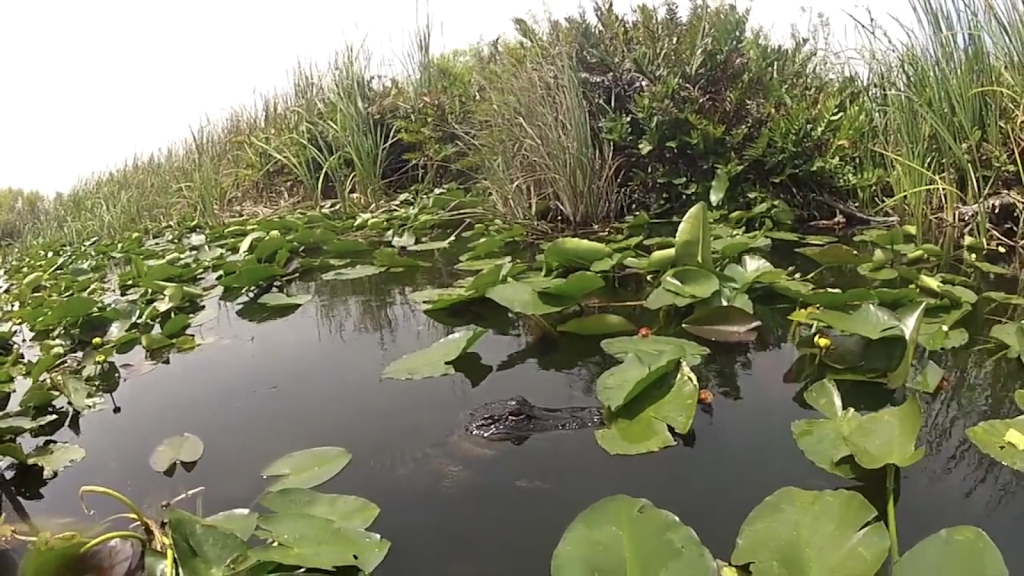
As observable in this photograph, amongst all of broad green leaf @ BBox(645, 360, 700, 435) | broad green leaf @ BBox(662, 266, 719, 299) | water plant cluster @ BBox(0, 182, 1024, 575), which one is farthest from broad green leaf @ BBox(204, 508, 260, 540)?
broad green leaf @ BBox(662, 266, 719, 299)

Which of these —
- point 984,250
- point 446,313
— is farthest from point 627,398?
point 984,250

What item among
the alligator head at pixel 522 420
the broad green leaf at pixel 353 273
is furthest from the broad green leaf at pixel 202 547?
the broad green leaf at pixel 353 273

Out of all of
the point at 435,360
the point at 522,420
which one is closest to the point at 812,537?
the point at 522,420

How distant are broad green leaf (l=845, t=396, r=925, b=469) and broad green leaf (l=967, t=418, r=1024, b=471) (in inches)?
3.4

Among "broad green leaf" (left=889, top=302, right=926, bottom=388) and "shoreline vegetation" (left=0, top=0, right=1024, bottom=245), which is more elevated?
"shoreline vegetation" (left=0, top=0, right=1024, bottom=245)

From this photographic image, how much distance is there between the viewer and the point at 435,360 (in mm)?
1151

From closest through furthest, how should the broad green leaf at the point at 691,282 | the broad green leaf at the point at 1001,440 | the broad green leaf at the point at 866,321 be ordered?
the broad green leaf at the point at 1001,440
the broad green leaf at the point at 866,321
the broad green leaf at the point at 691,282

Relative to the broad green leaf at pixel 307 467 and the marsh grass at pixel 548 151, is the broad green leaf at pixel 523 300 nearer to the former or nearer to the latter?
the broad green leaf at pixel 307 467

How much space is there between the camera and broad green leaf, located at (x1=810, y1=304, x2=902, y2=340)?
3.26 feet

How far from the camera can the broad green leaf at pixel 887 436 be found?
0.72m

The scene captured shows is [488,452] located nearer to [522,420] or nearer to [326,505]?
[522,420]

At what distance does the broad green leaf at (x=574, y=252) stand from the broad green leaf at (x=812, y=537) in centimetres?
90

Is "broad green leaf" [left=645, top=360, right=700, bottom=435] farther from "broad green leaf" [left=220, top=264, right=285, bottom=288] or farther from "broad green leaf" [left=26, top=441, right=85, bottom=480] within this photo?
"broad green leaf" [left=220, top=264, right=285, bottom=288]

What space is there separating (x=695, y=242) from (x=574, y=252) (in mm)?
284
